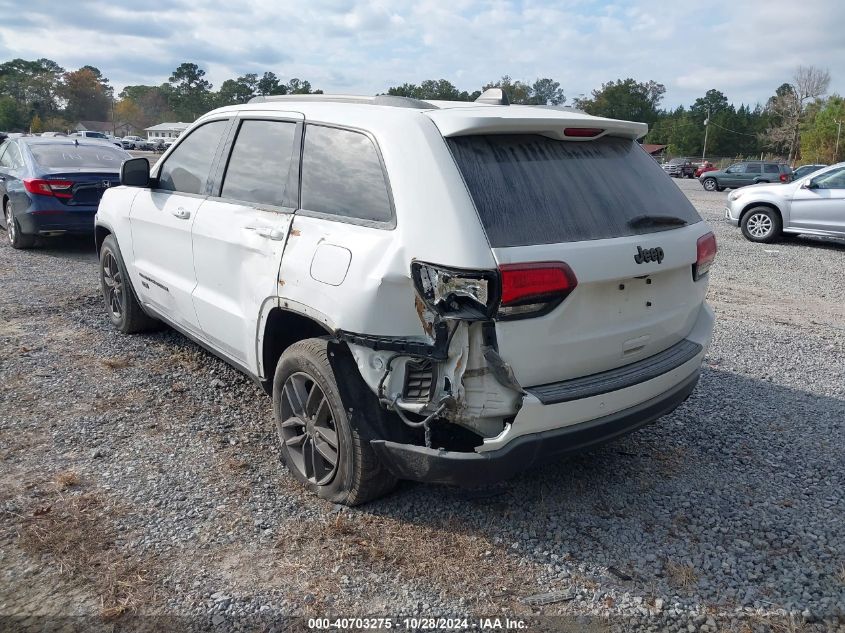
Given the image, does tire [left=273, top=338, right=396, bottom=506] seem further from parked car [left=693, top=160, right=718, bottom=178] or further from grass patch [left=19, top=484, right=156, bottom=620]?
parked car [left=693, top=160, right=718, bottom=178]

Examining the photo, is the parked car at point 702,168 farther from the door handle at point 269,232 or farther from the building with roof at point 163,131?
the building with roof at point 163,131

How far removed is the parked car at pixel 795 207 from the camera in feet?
38.8

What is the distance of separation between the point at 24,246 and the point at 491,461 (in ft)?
30.2

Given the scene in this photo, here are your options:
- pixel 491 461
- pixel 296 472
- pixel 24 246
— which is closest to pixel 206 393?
pixel 296 472

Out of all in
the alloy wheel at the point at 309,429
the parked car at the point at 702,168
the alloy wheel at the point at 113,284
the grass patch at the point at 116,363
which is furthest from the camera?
the parked car at the point at 702,168

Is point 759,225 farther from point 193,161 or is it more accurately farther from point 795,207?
point 193,161

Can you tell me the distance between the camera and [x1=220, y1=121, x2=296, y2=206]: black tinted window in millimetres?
3615

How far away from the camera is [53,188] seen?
8984 millimetres

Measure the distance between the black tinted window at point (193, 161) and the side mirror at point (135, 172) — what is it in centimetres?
12

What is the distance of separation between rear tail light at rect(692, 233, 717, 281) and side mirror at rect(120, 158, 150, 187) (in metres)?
3.53

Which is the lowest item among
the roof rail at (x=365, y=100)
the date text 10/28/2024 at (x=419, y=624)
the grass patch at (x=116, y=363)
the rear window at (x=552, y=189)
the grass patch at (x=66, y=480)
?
the date text 10/28/2024 at (x=419, y=624)

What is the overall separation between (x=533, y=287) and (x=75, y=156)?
918 cm

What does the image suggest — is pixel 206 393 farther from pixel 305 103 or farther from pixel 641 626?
pixel 641 626

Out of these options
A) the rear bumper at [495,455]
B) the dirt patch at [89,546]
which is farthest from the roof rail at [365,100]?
the dirt patch at [89,546]
